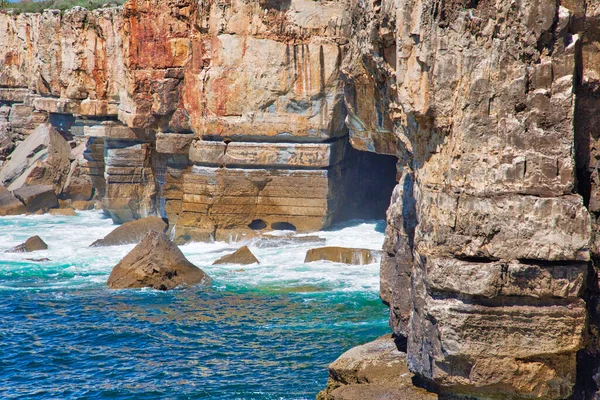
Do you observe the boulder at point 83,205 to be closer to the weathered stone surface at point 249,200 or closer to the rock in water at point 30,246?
the rock in water at point 30,246

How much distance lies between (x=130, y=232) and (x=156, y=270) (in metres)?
6.84

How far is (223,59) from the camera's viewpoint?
2322 centimetres

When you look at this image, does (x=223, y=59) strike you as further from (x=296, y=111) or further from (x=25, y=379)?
(x=25, y=379)

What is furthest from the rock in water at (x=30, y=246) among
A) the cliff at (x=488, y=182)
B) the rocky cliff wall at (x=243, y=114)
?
the cliff at (x=488, y=182)

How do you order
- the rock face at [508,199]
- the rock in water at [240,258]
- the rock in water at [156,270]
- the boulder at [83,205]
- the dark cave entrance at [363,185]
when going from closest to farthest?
the rock face at [508,199], the rock in water at [156,270], the rock in water at [240,258], the dark cave entrance at [363,185], the boulder at [83,205]

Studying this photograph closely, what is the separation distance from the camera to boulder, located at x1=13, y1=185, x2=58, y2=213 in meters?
32.6

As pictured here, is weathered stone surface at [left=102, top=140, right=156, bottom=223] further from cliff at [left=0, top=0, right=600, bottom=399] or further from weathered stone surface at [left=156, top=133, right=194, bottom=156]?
cliff at [left=0, top=0, right=600, bottom=399]

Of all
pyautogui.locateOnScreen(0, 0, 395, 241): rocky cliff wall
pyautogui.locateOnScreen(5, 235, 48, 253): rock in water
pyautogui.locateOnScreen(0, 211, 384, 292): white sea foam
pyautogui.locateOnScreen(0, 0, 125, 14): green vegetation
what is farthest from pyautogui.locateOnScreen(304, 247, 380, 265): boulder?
pyautogui.locateOnScreen(0, 0, 125, 14): green vegetation

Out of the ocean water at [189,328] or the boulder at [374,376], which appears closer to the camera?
the boulder at [374,376]

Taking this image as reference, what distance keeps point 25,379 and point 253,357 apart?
11.8 ft

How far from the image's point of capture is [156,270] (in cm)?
1883

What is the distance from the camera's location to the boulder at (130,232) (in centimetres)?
2498

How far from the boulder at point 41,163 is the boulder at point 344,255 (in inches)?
681

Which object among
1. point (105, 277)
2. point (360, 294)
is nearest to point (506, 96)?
point (360, 294)
